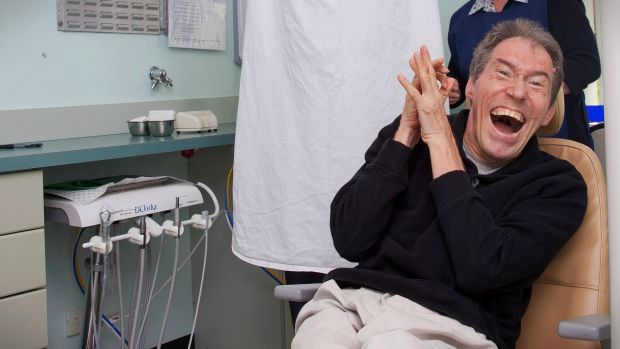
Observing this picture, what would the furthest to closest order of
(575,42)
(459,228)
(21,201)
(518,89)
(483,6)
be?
(483,6) → (575,42) → (21,201) → (518,89) → (459,228)

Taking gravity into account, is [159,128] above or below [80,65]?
below

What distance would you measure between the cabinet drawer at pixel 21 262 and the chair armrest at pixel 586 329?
1300 mm

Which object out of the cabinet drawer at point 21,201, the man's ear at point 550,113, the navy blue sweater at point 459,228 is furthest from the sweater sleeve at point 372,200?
the cabinet drawer at point 21,201

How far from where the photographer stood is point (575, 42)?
73.2 inches

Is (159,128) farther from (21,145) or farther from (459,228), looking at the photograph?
(459,228)

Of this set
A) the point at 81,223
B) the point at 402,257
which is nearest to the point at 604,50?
the point at 402,257

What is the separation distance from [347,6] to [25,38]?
1.08 metres

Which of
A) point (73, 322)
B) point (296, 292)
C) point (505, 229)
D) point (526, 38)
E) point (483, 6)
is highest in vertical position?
point (483, 6)

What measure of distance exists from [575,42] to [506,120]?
53 cm

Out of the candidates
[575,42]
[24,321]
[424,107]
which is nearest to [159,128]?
[24,321]

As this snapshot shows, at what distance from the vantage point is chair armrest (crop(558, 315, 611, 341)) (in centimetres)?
118

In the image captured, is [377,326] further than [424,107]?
No

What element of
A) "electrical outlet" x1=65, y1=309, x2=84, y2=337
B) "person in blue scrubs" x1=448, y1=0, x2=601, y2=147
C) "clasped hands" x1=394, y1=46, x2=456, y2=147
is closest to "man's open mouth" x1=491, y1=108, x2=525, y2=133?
"clasped hands" x1=394, y1=46, x2=456, y2=147

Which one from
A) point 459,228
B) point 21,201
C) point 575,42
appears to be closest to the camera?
point 459,228
